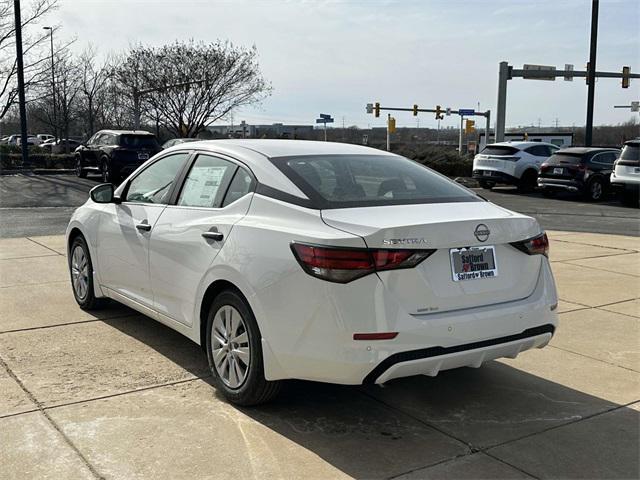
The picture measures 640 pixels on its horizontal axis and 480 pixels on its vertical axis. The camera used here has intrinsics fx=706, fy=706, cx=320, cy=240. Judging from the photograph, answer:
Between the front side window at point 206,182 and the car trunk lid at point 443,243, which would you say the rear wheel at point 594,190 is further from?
the front side window at point 206,182

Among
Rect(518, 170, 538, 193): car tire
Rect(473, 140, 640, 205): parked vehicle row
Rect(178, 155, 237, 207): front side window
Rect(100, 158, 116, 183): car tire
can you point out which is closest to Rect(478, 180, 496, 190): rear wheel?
Rect(473, 140, 640, 205): parked vehicle row

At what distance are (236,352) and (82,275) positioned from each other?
2751mm

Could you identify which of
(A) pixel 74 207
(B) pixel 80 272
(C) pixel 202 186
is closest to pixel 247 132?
(A) pixel 74 207

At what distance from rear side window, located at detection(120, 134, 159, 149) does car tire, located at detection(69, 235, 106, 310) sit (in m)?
15.2

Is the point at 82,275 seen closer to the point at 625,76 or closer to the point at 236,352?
the point at 236,352

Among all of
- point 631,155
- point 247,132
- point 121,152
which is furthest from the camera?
point 247,132

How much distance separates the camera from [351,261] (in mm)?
3514

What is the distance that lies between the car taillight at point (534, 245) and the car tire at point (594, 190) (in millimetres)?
17341

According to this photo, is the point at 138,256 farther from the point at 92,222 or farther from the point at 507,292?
the point at 507,292

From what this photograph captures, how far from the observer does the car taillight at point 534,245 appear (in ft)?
13.2

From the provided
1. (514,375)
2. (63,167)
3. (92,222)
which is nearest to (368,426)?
(514,375)

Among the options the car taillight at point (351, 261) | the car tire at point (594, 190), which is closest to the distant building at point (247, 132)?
the car tire at point (594, 190)

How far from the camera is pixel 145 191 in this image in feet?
17.8

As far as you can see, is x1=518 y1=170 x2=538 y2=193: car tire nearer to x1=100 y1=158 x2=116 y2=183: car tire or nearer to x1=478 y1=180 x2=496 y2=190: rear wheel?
x1=478 y1=180 x2=496 y2=190: rear wheel
